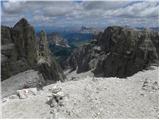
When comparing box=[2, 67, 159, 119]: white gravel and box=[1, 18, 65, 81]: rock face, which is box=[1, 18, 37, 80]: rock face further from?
box=[2, 67, 159, 119]: white gravel

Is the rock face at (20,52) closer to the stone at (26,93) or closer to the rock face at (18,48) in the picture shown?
the rock face at (18,48)

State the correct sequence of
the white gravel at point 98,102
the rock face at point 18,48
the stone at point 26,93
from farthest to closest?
1. the rock face at point 18,48
2. the stone at point 26,93
3. the white gravel at point 98,102

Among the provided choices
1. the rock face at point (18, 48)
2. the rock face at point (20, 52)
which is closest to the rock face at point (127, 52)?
the rock face at point (20, 52)

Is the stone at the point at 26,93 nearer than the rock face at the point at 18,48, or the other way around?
the stone at the point at 26,93

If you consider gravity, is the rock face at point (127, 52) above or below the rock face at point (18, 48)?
below

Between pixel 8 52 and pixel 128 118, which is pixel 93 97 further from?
pixel 8 52

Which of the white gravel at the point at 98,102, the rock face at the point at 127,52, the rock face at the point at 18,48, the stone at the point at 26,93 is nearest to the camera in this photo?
the white gravel at the point at 98,102

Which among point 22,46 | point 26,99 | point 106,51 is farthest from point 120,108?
point 106,51
